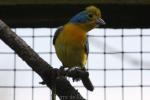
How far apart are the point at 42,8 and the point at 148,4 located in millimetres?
423

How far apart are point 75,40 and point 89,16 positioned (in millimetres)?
161

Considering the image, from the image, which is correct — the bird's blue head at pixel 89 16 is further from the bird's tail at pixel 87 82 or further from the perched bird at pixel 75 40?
the bird's tail at pixel 87 82

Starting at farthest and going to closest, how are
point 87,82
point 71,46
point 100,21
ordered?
1. point 71,46
2. point 100,21
3. point 87,82

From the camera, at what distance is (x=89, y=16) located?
92.6 inches

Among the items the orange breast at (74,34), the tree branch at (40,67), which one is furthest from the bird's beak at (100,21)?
the tree branch at (40,67)

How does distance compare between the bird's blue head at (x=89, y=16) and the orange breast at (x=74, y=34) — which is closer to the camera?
the bird's blue head at (x=89, y=16)

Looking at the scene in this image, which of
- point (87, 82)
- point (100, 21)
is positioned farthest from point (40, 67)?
point (100, 21)

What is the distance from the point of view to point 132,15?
2375 mm

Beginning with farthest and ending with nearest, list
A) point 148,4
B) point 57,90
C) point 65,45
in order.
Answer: point 65,45 < point 148,4 < point 57,90

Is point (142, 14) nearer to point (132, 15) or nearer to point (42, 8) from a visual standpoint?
point (132, 15)

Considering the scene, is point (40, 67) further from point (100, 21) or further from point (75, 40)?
point (75, 40)

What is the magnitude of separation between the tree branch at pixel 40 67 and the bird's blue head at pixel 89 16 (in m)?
0.47

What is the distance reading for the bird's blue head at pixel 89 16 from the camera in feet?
7.41

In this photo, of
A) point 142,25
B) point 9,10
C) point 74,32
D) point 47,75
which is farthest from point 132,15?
point 47,75
